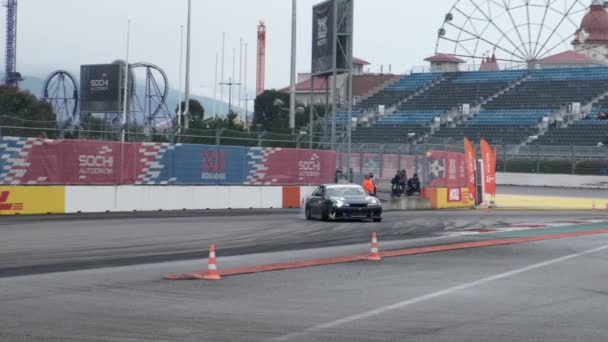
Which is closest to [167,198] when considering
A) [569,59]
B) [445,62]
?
[569,59]

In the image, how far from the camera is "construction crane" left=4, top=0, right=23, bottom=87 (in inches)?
3637

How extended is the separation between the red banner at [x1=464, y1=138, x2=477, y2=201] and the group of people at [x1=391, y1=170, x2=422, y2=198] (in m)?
2.49

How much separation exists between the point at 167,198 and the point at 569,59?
8481cm

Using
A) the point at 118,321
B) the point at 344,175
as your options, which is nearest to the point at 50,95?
the point at 344,175

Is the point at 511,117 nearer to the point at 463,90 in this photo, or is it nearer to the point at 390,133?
the point at 463,90

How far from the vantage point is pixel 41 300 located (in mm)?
11641

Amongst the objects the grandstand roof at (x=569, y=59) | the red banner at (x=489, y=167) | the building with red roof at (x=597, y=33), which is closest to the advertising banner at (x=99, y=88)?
the red banner at (x=489, y=167)

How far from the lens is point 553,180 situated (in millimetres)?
64438

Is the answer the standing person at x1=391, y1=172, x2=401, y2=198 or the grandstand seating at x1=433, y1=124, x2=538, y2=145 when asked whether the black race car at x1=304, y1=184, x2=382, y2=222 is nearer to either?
the standing person at x1=391, y1=172, x2=401, y2=198

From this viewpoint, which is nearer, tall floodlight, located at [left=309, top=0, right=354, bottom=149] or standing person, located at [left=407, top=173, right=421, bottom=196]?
standing person, located at [left=407, top=173, right=421, bottom=196]

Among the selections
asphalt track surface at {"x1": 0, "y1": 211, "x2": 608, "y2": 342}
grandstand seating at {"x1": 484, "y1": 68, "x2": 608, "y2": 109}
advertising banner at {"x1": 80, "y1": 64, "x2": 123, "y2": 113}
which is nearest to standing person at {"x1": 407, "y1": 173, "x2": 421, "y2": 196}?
asphalt track surface at {"x1": 0, "y1": 211, "x2": 608, "y2": 342}

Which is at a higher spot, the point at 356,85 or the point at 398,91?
the point at 356,85

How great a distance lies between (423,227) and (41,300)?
739 inches

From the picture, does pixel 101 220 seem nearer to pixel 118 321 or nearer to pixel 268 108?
pixel 118 321
